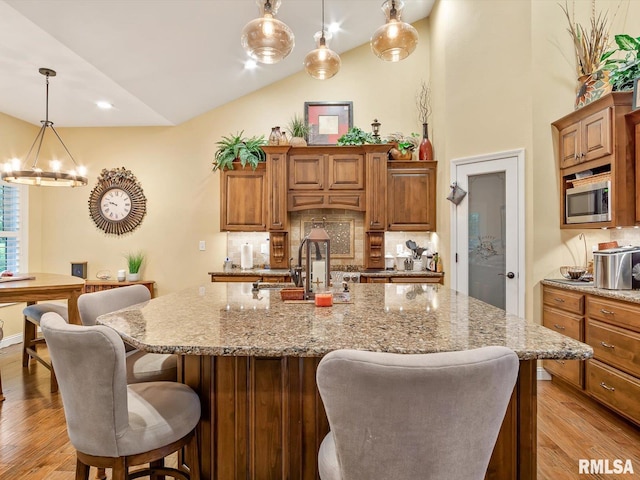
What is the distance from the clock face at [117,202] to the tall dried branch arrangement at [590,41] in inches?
207

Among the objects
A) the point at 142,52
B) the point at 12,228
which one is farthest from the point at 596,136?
the point at 12,228

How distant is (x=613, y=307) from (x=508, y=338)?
1.99 metres

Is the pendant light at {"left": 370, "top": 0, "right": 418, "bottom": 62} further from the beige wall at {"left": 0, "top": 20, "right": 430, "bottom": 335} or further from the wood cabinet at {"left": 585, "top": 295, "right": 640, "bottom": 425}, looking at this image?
the beige wall at {"left": 0, "top": 20, "right": 430, "bottom": 335}

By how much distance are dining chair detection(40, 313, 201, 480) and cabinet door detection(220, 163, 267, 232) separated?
127 inches

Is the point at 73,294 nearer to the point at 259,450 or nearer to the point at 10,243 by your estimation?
the point at 10,243

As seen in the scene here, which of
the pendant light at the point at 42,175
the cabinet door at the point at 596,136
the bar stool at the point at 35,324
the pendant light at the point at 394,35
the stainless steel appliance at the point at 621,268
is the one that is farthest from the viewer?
the bar stool at the point at 35,324

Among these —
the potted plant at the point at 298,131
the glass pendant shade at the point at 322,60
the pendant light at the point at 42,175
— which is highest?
the potted plant at the point at 298,131

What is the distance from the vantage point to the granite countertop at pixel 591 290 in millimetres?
2438

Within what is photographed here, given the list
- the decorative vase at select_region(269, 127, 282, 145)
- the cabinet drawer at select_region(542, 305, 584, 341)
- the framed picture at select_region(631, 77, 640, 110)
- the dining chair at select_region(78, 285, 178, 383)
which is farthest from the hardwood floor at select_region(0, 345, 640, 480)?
the decorative vase at select_region(269, 127, 282, 145)

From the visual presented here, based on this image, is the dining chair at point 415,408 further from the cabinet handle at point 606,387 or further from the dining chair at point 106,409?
the cabinet handle at point 606,387

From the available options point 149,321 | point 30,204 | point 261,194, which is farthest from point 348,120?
point 30,204

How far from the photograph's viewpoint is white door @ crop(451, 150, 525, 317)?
139 inches

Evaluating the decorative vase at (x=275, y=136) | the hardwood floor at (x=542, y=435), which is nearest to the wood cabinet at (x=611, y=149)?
the hardwood floor at (x=542, y=435)

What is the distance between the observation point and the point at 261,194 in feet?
14.7
